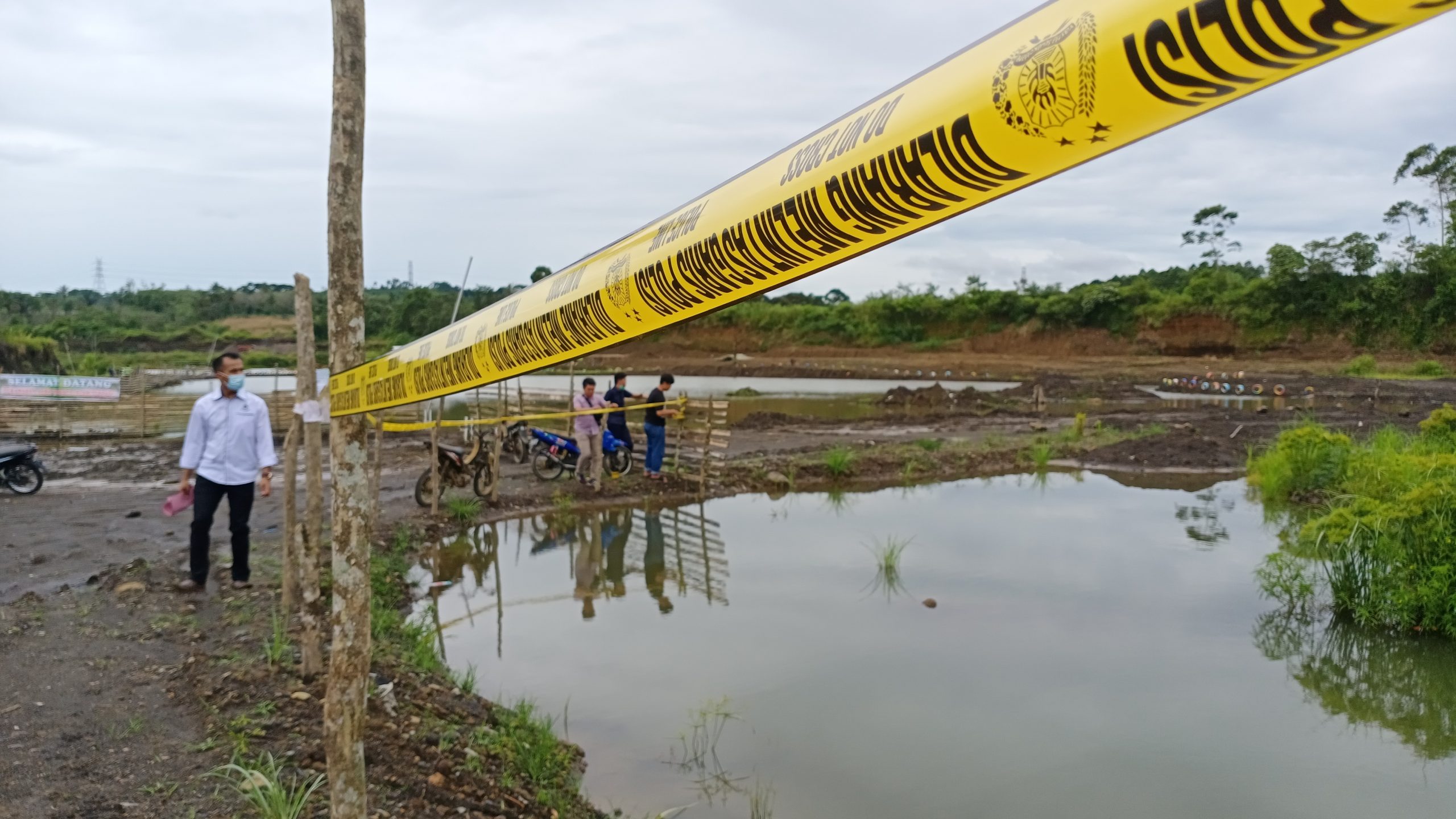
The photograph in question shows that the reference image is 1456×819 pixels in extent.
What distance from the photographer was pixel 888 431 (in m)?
21.8

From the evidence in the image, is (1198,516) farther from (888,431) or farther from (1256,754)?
(888,431)

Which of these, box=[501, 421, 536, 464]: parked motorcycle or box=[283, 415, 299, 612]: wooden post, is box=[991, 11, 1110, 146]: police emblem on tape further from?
box=[501, 421, 536, 464]: parked motorcycle

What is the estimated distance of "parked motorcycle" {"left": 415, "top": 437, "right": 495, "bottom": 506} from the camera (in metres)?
10.8

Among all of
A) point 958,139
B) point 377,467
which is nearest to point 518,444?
point 377,467

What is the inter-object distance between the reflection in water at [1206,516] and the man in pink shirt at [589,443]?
7.21m

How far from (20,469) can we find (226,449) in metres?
6.60

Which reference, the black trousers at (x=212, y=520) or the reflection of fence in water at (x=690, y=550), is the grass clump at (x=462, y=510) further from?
the black trousers at (x=212, y=520)

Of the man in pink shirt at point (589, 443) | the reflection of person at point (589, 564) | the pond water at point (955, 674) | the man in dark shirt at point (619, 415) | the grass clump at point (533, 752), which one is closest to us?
the grass clump at point (533, 752)

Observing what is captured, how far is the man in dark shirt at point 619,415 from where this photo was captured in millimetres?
12781

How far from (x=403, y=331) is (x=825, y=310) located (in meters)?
25.0

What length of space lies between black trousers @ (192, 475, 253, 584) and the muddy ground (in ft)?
0.80

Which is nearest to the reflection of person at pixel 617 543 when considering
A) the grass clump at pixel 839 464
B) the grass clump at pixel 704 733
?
the grass clump at pixel 704 733

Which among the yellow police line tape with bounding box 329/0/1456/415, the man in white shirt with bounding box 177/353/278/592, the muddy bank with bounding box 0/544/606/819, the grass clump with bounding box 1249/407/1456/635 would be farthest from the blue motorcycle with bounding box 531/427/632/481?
the yellow police line tape with bounding box 329/0/1456/415

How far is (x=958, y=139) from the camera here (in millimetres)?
1808
